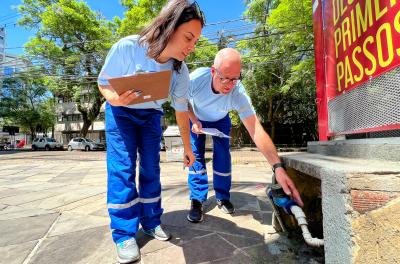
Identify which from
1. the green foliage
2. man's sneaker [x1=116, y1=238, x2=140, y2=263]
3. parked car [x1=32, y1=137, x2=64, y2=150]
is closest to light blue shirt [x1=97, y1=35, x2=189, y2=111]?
man's sneaker [x1=116, y1=238, x2=140, y2=263]

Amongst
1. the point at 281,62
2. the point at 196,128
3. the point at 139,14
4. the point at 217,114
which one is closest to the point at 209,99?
the point at 217,114

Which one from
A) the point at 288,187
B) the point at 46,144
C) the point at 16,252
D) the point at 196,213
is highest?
the point at 46,144

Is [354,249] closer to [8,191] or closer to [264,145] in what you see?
[264,145]

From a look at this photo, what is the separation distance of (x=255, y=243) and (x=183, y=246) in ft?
1.59

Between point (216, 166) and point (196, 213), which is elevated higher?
point (216, 166)

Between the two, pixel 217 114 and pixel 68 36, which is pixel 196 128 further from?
pixel 68 36

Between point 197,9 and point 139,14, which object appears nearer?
point 197,9

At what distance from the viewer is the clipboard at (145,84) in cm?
169

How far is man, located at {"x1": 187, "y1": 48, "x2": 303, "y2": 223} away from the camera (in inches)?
95.0

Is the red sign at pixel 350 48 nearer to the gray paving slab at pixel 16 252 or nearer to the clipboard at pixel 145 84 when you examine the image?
the clipboard at pixel 145 84

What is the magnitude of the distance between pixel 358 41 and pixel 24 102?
128 ft

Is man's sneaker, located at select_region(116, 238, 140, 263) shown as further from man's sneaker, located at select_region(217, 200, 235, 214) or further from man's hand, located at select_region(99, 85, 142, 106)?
man's sneaker, located at select_region(217, 200, 235, 214)

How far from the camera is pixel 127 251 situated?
6.10 ft

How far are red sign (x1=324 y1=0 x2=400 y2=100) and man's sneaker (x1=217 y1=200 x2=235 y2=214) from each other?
1.28 m
